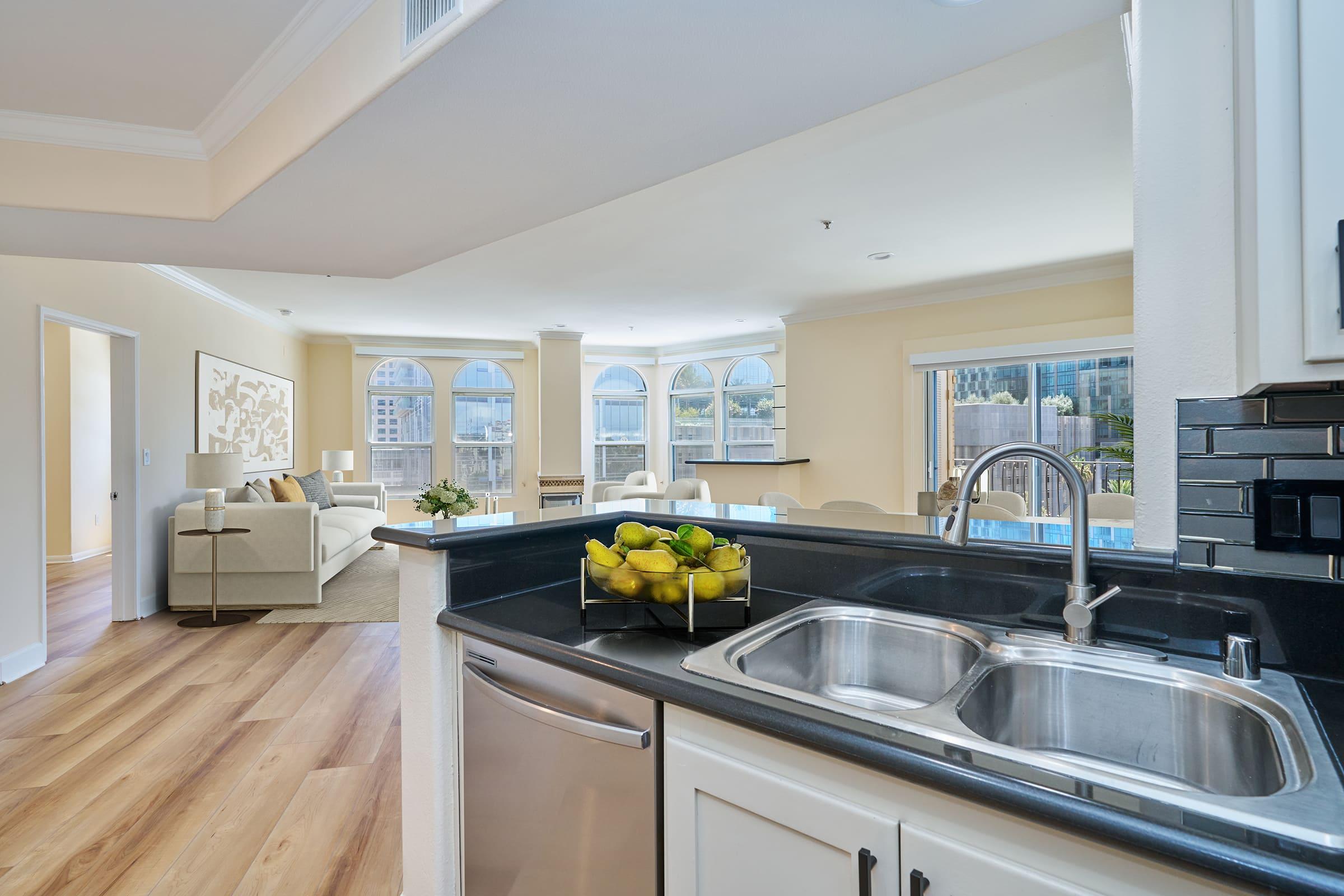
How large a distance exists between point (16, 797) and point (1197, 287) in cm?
359

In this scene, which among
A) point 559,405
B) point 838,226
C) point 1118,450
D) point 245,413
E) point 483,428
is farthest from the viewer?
point 483,428

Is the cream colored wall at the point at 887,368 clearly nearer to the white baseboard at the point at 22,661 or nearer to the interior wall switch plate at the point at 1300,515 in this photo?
the interior wall switch plate at the point at 1300,515

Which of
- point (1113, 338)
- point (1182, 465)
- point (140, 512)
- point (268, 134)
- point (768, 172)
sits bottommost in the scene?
point (140, 512)

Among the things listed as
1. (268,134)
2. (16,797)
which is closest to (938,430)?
(268,134)

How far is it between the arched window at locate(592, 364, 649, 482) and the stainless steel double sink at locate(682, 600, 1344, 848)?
25.8 feet

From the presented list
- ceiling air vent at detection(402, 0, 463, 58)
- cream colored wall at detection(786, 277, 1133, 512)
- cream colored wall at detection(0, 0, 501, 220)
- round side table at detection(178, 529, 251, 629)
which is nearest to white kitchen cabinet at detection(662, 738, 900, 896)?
ceiling air vent at detection(402, 0, 463, 58)

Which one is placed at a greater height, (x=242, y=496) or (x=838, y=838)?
(x=242, y=496)

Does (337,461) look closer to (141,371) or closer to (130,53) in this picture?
(141,371)

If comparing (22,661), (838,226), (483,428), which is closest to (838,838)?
(838,226)

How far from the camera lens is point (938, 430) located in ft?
19.4

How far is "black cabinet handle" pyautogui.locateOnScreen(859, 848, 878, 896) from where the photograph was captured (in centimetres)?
82

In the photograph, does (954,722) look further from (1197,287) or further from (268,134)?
(268,134)

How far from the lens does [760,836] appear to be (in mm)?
938

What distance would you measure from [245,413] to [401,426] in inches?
89.5
